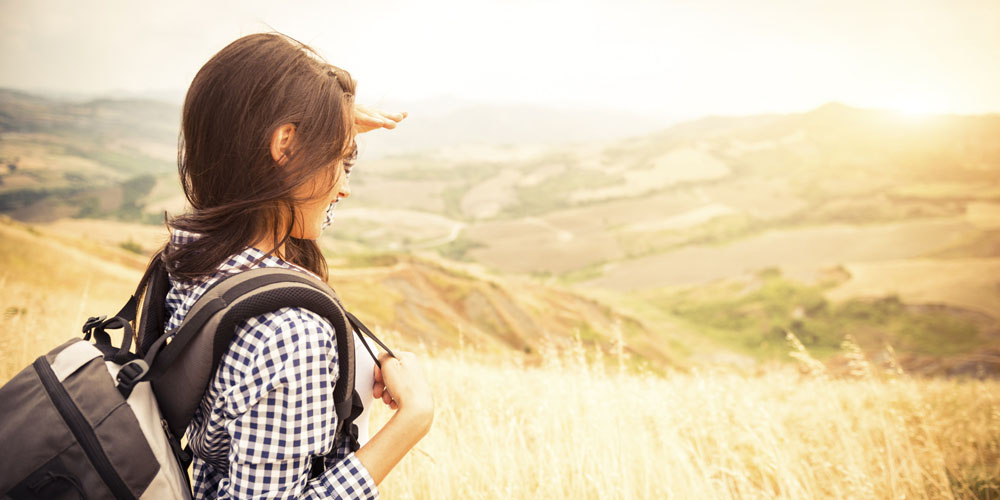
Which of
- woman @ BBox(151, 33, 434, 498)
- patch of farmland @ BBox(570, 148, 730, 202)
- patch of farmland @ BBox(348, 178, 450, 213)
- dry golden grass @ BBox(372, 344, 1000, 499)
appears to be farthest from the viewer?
patch of farmland @ BBox(570, 148, 730, 202)

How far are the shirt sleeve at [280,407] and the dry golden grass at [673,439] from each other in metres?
1.40

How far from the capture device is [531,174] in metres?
138

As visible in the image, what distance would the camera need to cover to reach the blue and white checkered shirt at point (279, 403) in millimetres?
1214

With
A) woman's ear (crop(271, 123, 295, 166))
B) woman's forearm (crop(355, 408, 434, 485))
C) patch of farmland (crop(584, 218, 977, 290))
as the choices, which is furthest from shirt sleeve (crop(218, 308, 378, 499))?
patch of farmland (crop(584, 218, 977, 290))

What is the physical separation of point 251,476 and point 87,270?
13.4m

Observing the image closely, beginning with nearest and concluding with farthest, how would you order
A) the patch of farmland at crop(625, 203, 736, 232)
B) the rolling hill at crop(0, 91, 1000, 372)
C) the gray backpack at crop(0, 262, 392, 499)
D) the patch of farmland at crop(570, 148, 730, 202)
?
the gray backpack at crop(0, 262, 392, 499) → the rolling hill at crop(0, 91, 1000, 372) → the patch of farmland at crop(625, 203, 736, 232) → the patch of farmland at crop(570, 148, 730, 202)

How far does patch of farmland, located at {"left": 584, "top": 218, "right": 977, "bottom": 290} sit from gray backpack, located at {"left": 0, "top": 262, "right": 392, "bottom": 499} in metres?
61.0

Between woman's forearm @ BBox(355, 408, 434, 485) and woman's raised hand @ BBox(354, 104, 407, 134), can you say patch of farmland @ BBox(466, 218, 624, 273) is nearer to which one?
woman's raised hand @ BBox(354, 104, 407, 134)

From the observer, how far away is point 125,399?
1.19 metres

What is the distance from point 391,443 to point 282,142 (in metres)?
0.95

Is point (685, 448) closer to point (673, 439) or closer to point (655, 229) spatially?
point (673, 439)

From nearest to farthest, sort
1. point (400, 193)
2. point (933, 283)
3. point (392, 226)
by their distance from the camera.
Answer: point (933, 283)
point (392, 226)
point (400, 193)

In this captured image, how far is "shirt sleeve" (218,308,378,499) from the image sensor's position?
121cm

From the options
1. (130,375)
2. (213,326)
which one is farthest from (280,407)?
(130,375)
